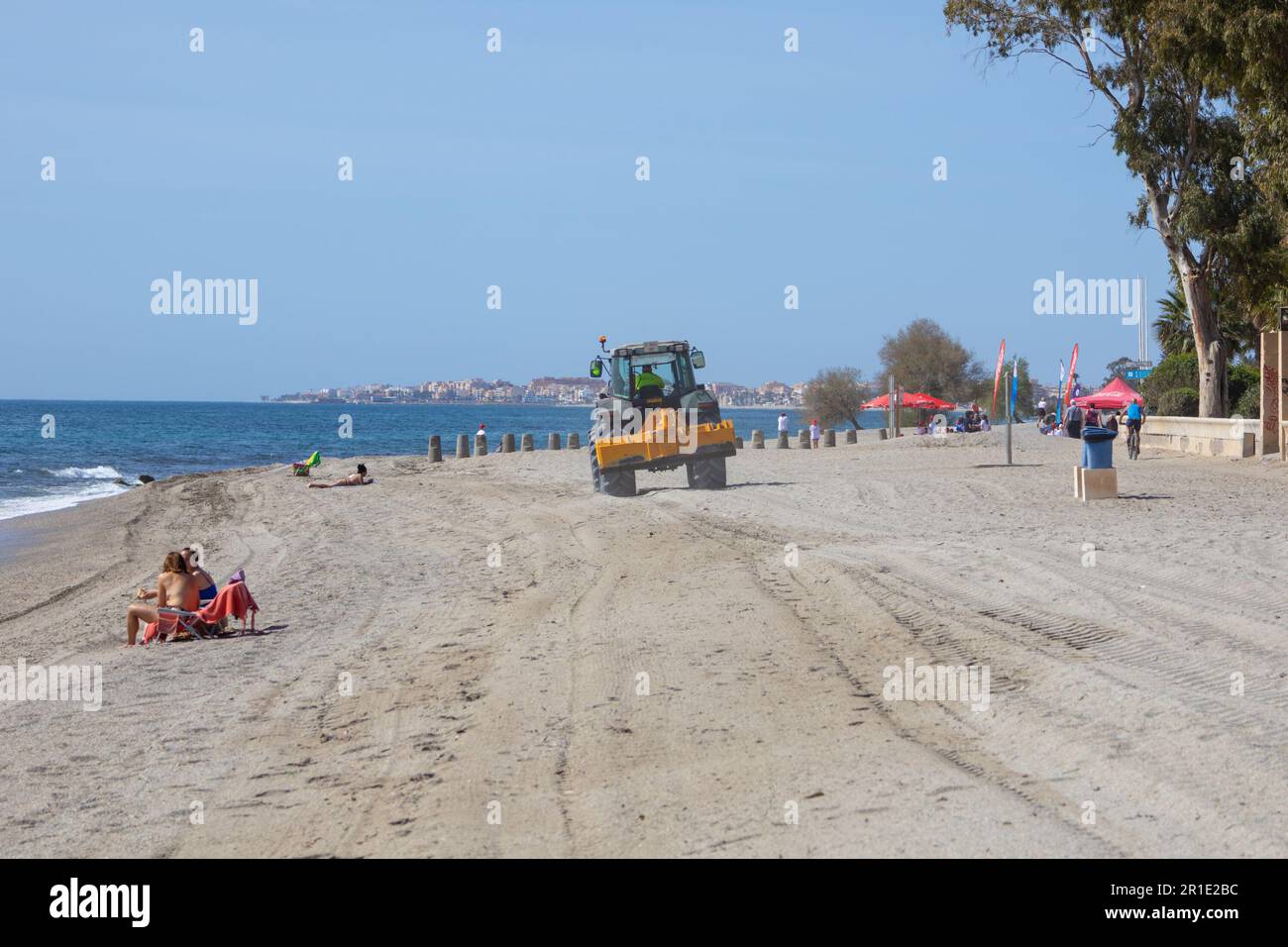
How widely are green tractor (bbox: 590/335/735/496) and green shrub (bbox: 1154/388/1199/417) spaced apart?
20.7 meters

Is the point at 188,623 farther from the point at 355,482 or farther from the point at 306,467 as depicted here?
the point at 306,467

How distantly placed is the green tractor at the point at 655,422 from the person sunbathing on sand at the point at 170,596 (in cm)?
1051

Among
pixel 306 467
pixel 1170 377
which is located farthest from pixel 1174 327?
pixel 306 467

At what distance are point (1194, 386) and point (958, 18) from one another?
15.4m

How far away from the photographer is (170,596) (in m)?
12.1

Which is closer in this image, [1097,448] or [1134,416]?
[1097,448]

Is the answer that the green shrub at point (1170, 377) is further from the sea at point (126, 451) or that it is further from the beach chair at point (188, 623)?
the beach chair at point (188, 623)

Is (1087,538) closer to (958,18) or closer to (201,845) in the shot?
(201,845)

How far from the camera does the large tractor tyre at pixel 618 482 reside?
75.7 ft

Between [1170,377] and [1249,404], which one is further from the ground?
[1170,377]

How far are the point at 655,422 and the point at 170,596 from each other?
11526mm

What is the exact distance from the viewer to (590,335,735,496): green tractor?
22.3m
